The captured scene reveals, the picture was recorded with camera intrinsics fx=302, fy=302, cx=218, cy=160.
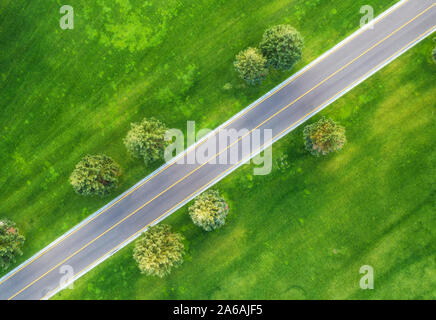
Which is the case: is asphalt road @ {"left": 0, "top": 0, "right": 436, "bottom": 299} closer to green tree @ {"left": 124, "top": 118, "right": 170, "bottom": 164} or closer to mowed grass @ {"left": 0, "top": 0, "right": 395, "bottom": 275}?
mowed grass @ {"left": 0, "top": 0, "right": 395, "bottom": 275}

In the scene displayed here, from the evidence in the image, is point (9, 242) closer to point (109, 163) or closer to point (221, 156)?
point (109, 163)

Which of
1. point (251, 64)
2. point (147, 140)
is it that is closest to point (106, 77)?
point (147, 140)

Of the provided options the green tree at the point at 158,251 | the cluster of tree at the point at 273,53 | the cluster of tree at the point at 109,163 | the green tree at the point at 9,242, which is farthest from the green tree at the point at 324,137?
the green tree at the point at 9,242

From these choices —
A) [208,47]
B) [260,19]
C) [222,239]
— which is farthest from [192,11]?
[222,239]

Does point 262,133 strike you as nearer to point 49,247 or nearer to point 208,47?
point 208,47

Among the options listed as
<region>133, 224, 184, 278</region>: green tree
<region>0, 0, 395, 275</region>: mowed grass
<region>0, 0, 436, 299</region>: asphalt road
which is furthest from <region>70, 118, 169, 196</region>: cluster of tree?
<region>133, 224, 184, 278</region>: green tree

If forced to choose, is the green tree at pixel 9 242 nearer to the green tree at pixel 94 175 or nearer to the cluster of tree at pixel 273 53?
the green tree at pixel 94 175

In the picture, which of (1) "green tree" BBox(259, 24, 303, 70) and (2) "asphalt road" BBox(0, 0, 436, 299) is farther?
(2) "asphalt road" BBox(0, 0, 436, 299)
